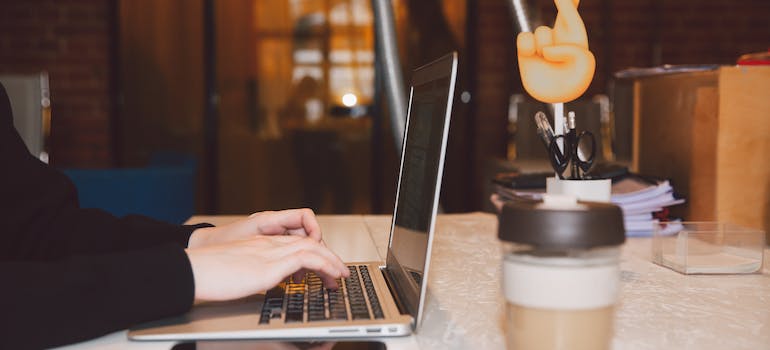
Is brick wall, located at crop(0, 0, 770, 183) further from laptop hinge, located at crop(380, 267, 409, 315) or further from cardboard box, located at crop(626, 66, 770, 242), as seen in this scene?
laptop hinge, located at crop(380, 267, 409, 315)

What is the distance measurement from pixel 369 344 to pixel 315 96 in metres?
3.87

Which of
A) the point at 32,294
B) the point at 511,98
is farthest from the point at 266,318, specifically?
the point at 511,98

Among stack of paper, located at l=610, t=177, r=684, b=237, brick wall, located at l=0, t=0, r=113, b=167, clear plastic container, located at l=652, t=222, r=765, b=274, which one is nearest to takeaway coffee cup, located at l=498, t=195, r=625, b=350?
clear plastic container, located at l=652, t=222, r=765, b=274

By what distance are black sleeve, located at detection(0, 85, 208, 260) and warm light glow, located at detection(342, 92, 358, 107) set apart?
3435 mm

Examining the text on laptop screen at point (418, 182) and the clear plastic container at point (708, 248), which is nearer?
the text on laptop screen at point (418, 182)

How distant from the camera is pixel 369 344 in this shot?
Answer: 0.73 m

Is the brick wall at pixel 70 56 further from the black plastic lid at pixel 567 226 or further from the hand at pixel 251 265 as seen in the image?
the black plastic lid at pixel 567 226

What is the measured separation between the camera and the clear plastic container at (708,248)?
3.61 feet

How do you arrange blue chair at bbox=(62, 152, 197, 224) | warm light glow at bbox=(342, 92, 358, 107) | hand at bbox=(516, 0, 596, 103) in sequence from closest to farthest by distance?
hand at bbox=(516, 0, 596, 103) < blue chair at bbox=(62, 152, 197, 224) < warm light glow at bbox=(342, 92, 358, 107)

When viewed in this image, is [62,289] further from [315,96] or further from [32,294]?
[315,96]

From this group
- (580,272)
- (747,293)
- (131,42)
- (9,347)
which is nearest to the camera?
(580,272)

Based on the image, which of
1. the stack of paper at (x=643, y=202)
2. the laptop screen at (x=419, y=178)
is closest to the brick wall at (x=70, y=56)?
the stack of paper at (x=643, y=202)

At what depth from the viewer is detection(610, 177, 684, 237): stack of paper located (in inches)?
55.4

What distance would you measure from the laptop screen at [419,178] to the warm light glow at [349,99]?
3.49 meters
